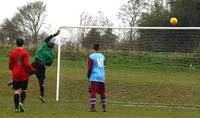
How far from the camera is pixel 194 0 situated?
52.0 metres

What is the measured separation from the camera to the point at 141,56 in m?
22.0

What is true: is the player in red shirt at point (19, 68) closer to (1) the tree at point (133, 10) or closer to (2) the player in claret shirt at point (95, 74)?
(2) the player in claret shirt at point (95, 74)

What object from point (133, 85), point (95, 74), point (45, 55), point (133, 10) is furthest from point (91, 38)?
point (133, 10)

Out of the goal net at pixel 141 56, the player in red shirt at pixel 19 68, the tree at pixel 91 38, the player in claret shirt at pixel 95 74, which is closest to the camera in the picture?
the player in red shirt at pixel 19 68

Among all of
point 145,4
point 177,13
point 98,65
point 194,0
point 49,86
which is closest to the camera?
point 98,65

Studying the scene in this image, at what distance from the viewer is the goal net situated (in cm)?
2131

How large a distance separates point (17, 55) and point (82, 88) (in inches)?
348

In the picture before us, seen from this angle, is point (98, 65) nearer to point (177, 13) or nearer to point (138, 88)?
point (138, 88)

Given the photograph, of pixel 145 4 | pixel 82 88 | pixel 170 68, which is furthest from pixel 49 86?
pixel 145 4

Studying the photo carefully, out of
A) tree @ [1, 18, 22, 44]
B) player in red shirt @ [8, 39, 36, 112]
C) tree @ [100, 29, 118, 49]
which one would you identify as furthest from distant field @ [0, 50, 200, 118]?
tree @ [1, 18, 22, 44]

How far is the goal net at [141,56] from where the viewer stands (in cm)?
2131

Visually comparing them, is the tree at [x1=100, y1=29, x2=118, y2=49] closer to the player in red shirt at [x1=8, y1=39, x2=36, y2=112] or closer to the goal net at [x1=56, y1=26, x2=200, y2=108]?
the goal net at [x1=56, y1=26, x2=200, y2=108]

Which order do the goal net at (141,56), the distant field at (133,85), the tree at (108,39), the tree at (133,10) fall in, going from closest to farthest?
the distant field at (133,85), the goal net at (141,56), the tree at (108,39), the tree at (133,10)

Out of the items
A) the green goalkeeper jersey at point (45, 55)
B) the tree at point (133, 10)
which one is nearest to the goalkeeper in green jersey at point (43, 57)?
the green goalkeeper jersey at point (45, 55)
